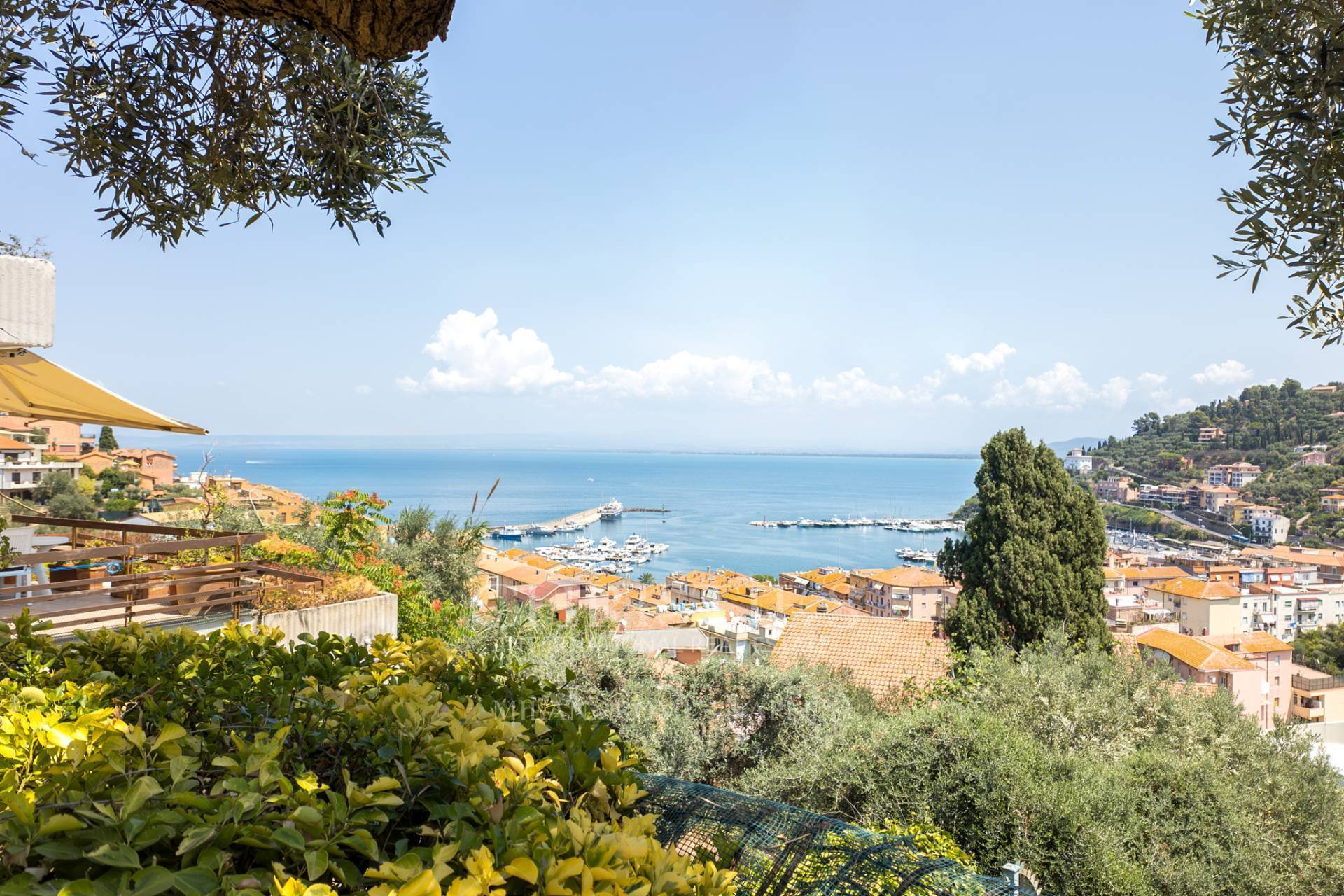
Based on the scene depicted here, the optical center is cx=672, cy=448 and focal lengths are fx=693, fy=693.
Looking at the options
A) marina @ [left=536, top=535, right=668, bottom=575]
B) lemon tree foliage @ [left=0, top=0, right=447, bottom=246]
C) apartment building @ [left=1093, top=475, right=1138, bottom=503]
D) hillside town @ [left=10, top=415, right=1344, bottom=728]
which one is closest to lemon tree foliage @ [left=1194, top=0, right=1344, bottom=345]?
lemon tree foliage @ [left=0, top=0, right=447, bottom=246]

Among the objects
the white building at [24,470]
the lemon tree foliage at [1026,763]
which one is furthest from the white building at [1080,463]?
the white building at [24,470]

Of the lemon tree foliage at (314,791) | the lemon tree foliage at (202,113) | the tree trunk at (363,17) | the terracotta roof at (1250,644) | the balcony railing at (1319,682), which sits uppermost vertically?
the lemon tree foliage at (202,113)

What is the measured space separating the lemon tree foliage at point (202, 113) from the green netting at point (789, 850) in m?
2.52

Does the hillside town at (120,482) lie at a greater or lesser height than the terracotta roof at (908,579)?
greater

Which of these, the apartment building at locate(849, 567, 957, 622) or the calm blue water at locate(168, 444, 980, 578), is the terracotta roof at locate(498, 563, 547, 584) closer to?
the calm blue water at locate(168, 444, 980, 578)

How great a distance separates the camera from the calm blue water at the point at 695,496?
62094 mm

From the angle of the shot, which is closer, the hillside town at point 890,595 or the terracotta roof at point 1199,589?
the hillside town at point 890,595

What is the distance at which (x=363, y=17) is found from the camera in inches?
55.5

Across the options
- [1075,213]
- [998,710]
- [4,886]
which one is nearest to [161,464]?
[998,710]

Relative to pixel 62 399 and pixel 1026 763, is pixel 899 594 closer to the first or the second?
pixel 1026 763

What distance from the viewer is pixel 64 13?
263 cm

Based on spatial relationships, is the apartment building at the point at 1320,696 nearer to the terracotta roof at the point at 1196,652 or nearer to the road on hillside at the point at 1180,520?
the terracotta roof at the point at 1196,652

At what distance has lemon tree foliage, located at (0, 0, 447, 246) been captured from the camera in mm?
2617

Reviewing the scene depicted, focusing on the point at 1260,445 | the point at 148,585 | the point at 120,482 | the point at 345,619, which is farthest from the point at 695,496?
the point at 148,585
